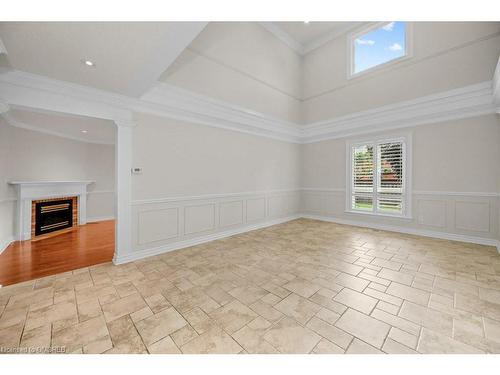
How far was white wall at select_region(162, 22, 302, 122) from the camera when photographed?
4082mm

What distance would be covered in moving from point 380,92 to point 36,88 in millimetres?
6740

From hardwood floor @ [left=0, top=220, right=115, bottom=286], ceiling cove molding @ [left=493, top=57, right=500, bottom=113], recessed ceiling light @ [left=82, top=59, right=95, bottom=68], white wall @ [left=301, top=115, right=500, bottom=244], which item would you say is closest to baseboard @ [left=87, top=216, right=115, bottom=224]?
hardwood floor @ [left=0, top=220, right=115, bottom=286]

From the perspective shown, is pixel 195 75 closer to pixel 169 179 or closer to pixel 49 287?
pixel 169 179

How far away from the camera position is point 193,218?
411 centimetres

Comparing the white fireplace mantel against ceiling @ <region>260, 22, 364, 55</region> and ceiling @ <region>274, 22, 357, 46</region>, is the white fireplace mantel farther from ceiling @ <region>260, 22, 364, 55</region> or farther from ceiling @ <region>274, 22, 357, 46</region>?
ceiling @ <region>274, 22, 357, 46</region>

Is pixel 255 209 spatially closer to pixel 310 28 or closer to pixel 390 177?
pixel 390 177

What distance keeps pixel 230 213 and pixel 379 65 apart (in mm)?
5359

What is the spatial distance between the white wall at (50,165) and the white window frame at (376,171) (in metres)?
7.56

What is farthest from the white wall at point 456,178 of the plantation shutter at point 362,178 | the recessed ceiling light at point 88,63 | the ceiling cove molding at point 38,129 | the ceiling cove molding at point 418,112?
the ceiling cove molding at point 38,129

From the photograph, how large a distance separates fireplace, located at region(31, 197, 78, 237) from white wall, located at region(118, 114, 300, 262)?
3278 mm

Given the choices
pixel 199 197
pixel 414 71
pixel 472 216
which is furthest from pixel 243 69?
pixel 472 216

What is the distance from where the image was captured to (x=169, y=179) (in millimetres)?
3789

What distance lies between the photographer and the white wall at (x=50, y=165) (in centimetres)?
410
